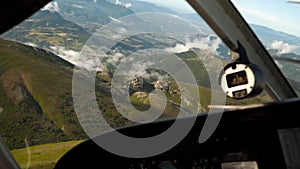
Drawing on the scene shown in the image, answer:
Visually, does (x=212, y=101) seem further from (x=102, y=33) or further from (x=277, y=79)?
(x=102, y=33)

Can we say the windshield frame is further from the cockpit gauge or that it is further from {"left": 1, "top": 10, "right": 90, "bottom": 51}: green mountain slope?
{"left": 1, "top": 10, "right": 90, "bottom": 51}: green mountain slope

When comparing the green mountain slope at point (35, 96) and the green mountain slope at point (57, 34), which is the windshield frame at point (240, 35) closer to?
the green mountain slope at point (57, 34)

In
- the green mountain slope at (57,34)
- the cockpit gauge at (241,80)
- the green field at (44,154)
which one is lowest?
the green field at (44,154)

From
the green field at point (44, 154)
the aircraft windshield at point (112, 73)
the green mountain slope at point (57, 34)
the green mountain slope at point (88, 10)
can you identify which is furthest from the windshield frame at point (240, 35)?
the green field at point (44, 154)

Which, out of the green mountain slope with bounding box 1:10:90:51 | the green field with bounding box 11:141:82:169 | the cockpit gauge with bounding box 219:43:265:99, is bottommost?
the green field with bounding box 11:141:82:169

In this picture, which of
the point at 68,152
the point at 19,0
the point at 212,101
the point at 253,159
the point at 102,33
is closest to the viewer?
the point at 19,0

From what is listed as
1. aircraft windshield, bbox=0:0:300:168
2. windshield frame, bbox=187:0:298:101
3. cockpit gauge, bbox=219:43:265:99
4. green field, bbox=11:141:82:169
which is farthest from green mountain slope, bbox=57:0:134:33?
cockpit gauge, bbox=219:43:265:99

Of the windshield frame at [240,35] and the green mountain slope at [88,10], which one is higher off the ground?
the green mountain slope at [88,10]

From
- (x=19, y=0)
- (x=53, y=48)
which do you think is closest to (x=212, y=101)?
(x=53, y=48)
